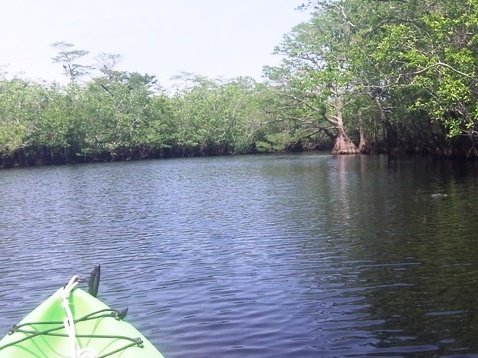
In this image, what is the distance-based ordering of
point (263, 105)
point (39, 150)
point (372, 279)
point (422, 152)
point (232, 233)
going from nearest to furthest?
1. point (372, 279)
2. point (232, 233)
3. point (422, 152)
4. point (263, 105)
5. point (39, 150)

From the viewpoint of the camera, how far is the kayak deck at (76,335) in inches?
229

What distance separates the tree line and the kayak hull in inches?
874

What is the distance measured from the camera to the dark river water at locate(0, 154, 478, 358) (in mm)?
8273

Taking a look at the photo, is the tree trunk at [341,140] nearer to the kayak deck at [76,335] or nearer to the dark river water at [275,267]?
the dark river water at [275,267]

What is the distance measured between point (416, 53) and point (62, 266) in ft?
64.7

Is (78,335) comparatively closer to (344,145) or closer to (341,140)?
(344,145)

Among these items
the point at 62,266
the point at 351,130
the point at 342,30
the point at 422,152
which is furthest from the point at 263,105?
the point at 62,266

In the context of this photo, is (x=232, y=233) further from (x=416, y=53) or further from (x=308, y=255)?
(x=416, y=53)

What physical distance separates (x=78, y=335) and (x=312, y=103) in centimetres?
5273

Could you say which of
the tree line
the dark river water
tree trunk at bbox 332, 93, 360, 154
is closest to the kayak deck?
the dark river water

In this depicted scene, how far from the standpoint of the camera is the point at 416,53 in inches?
1096

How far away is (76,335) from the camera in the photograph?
20.1 ft

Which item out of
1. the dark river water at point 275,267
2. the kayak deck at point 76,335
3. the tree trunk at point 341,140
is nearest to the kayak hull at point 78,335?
the kayak deck at point 76,335

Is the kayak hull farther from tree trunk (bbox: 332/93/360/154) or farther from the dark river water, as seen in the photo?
tree trunk (bbox: 332/93/360/154)
